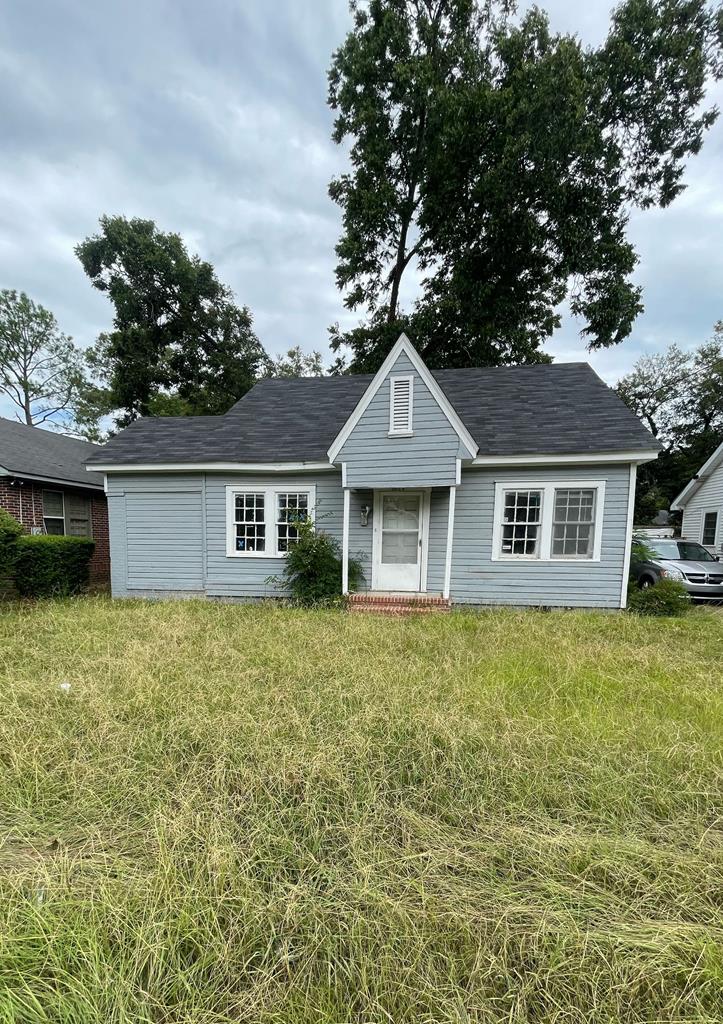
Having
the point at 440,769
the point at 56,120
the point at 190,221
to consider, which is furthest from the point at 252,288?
the point at 440,769

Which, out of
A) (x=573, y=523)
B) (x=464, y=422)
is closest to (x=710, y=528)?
(x=573, y=523)

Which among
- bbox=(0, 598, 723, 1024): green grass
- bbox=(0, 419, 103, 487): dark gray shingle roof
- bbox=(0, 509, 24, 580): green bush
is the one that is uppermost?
bbox=(0, 419, 103, 487): dark gray shingle roof

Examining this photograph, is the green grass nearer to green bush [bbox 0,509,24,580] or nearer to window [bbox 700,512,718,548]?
green bush [bbox 0,509,24,580]

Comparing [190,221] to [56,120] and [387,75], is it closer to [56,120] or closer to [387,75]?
[56,120]

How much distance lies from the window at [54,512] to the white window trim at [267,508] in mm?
6194

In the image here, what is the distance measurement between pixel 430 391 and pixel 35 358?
30.5 m

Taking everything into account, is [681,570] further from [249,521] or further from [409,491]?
[249,521]

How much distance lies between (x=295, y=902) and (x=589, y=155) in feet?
58.5

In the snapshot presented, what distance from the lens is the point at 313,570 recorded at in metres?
8.01

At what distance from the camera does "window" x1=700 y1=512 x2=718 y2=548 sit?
15016mm

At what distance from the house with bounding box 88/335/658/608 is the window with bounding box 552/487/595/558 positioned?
0.03 metres

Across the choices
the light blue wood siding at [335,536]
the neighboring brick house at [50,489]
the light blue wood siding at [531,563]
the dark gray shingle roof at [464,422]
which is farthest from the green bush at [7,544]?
the light blue wood siding at [531,563]

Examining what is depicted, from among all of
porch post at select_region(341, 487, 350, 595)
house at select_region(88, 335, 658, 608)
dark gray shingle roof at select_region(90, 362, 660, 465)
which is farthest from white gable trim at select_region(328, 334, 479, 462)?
porch post at select_region(341, 487, 350, 595)

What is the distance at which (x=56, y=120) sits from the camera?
437 inches
